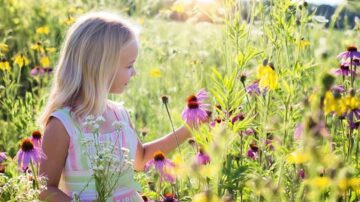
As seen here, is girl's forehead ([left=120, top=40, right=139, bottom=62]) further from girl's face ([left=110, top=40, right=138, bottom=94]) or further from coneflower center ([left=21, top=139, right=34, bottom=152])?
coneflower center ([left=21, top=139, right=34, bottom=152])

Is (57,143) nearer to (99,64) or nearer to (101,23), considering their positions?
(99,64)

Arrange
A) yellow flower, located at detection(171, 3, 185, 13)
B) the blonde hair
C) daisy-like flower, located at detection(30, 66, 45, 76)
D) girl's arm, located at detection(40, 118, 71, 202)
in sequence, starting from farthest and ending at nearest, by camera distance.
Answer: yellow flower, located at detection(171, 3, 185, 13) < daisy-like flower, located at detection(30, 66, 45, 76) < the blonde hair < girl's arm, located at detection(40, 118, 71, 202)

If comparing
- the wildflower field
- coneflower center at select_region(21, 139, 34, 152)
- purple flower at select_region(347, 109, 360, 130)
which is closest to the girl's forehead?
the wildflower field

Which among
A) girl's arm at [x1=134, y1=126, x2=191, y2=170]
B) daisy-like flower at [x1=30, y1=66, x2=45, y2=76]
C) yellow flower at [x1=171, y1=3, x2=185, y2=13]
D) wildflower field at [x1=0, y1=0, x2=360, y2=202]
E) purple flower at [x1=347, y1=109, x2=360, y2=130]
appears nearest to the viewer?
wildflower field at [x1=0, y1=0, x2=360, y2=202]

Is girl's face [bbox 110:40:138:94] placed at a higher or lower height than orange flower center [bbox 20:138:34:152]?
higher

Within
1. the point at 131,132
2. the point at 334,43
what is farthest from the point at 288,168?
the point at 334,43

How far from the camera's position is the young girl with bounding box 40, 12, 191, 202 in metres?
2.04

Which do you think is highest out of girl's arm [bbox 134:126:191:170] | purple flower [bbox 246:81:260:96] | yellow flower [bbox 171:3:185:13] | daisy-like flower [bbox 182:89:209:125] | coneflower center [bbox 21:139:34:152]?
yellow flower [bbox 171:3:185:13]

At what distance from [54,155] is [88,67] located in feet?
1.00

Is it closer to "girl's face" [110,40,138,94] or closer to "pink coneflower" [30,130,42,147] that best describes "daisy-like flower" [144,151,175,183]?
"girl's face" [110,40,138,94]

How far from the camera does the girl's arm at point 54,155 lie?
196 cm

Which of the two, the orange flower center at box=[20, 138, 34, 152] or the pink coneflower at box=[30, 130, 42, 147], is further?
the pink coneflower at box=[30, 130, 42, 147]

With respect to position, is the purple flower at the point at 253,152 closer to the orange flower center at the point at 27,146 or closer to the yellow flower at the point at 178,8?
the orange flower center at the point at 27,146

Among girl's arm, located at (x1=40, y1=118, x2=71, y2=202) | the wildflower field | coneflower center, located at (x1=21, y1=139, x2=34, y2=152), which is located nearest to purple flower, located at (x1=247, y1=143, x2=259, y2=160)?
the wildflower field
